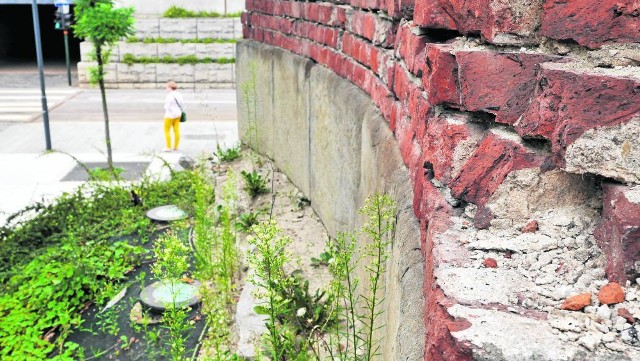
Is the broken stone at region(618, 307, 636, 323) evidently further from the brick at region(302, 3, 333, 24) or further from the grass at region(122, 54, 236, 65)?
the grass at region(122, 54, 236, 65)

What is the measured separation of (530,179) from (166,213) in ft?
16.5

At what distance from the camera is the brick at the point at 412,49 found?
1.69 meters

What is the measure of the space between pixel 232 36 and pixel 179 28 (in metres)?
1.50

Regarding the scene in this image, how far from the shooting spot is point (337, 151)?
3.32 m

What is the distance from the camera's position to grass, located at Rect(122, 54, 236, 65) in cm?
1725

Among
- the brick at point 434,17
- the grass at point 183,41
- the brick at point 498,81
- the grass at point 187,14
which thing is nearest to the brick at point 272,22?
the brick at point 434,17

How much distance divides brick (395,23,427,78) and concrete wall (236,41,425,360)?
0.31 metres

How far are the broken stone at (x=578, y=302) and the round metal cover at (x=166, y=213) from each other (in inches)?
194

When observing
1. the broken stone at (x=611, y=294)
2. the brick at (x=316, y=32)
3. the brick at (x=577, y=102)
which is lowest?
the broken stone at (x=611, y=294)

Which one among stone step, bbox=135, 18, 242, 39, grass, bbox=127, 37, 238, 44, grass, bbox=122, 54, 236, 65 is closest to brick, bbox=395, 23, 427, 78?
grass, bbox=122, 54, 236, 65

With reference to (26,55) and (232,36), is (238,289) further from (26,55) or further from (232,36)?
(26,55)

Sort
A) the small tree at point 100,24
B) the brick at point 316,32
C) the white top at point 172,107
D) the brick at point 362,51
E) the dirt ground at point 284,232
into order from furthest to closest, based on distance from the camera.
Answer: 1. the white top at point 172,107
2. the small tree at point 100,24
3. the brick at point 316,32
4. the dirt ground at point 284,232
5. the brick at point 362,51

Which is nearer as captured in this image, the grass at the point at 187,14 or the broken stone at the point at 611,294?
the broken stone at the point at 611,294

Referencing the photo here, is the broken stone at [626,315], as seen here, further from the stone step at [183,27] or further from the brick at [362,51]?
the stone step at [183,27]
